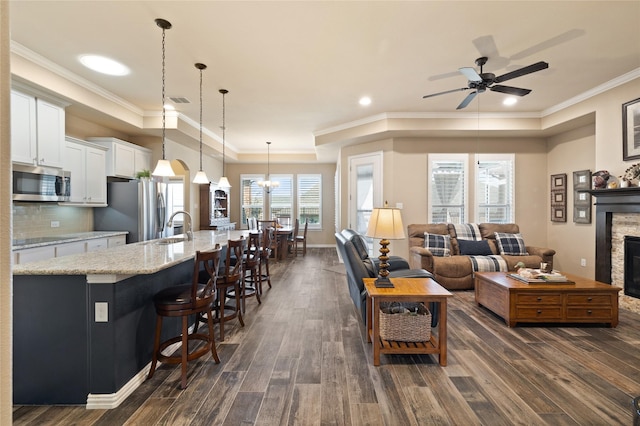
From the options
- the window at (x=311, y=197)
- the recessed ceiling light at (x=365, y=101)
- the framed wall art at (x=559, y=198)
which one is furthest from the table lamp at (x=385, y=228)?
the window at (x=311, y=197)

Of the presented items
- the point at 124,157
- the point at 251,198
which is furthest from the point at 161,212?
the point at 251,198

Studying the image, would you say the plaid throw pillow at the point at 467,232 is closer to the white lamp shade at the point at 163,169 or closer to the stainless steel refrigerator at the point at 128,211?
the white lamp shade at the point at 163,169

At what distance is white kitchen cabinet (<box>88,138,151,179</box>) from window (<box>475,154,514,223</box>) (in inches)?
249

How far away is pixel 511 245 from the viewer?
16.8 feet

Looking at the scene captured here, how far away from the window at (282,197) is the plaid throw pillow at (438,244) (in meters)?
5.42

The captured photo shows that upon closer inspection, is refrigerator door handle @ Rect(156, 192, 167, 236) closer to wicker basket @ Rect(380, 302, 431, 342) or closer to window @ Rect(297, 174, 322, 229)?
wicker basket @ Rect(380, 302, 431, 342)

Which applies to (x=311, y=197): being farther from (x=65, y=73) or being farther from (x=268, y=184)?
(x=65, y=73)

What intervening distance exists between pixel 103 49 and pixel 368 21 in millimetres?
2806

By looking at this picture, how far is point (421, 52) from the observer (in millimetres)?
3338

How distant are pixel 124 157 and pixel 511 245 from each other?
21.8 ft

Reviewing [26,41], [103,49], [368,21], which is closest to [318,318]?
[368,21]

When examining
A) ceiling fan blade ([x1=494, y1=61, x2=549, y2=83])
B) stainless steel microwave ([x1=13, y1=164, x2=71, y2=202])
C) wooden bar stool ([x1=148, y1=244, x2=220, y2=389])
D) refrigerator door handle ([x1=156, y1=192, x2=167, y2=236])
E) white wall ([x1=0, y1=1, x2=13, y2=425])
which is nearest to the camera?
white wall ([x1=0, y1=1, x2=13, y2=425])

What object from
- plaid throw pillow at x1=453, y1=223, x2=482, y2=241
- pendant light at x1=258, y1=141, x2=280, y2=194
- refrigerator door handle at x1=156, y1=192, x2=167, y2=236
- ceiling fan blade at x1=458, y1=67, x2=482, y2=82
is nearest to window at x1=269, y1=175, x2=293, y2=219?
pendant light at x1=258, y1=141, x2=280, y2=194

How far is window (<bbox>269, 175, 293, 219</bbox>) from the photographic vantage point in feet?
32.3
